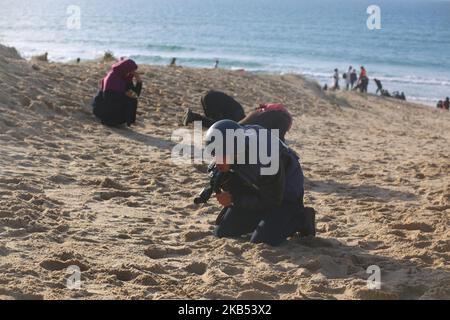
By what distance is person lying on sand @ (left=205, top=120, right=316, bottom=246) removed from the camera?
4816 mm

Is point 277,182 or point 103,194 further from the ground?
point 277,182

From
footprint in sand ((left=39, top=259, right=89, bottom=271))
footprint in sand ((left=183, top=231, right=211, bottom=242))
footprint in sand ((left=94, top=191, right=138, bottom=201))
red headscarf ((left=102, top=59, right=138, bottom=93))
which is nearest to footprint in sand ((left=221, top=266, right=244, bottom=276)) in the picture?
footprint in sand ((left=183, top=231, right=211, bottom=242))

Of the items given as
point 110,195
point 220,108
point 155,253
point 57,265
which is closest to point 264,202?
point 155,253

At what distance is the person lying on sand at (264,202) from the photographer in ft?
15.8

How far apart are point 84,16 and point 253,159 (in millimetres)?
90499

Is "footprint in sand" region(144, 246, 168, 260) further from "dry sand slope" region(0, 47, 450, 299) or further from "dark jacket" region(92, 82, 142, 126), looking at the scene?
"dark jacket" region(92, 82, 142, 126)

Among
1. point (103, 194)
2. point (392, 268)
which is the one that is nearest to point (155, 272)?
point (392, 268)

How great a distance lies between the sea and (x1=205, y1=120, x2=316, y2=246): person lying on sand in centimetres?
2378

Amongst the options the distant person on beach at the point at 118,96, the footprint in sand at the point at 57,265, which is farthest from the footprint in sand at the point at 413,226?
the distant person on beach at the point at 118,96

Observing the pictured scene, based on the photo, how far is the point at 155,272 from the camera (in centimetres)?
445

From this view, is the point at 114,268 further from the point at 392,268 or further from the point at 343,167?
the point at 343,167

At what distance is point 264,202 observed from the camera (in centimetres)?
505

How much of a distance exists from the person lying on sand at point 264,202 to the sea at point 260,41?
2378cm

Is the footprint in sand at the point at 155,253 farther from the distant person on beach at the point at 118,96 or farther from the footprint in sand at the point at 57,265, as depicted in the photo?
the distant person on beach at the point at 118,96
